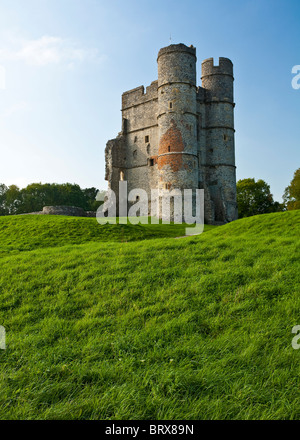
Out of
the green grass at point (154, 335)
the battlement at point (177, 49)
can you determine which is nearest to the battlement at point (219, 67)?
the battlement at point (177, 49)

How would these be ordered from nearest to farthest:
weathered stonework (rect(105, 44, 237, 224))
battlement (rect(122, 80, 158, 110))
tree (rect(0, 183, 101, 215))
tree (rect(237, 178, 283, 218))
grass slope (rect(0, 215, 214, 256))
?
grass slope (rect(0, 215, 214, 256))
weathered stonework (rect(105, 44, 237, 224))
battlement (rect(122, 80, 158, 110))
tree (rect(237, 178, 283, 218))
tree (rect(0, 183, 101, 215))

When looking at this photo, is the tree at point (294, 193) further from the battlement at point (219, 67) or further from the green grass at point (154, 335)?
the green grass at point (154, 335)

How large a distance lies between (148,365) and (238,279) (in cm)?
307

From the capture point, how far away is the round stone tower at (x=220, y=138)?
3653 cm

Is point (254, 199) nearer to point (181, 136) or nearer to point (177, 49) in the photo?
point (181, 136)

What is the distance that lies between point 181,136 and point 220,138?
6423 mm

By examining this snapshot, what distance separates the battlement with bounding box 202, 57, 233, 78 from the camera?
3775 cm

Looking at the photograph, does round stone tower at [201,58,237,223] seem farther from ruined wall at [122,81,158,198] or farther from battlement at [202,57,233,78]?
ruined wall at [122,81,158,198]

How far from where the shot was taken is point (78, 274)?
7344 millimetres

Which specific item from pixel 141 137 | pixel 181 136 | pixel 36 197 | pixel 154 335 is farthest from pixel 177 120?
pixel 36 197

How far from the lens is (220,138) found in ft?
121

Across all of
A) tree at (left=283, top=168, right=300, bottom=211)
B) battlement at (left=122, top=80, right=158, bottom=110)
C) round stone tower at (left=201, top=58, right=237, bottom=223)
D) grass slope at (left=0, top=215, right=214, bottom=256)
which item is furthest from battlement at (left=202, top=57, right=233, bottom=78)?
grass slope at (left=0, top=215, right=214, bottom=256)

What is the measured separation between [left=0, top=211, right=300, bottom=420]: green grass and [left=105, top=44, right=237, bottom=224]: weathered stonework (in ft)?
82.8
